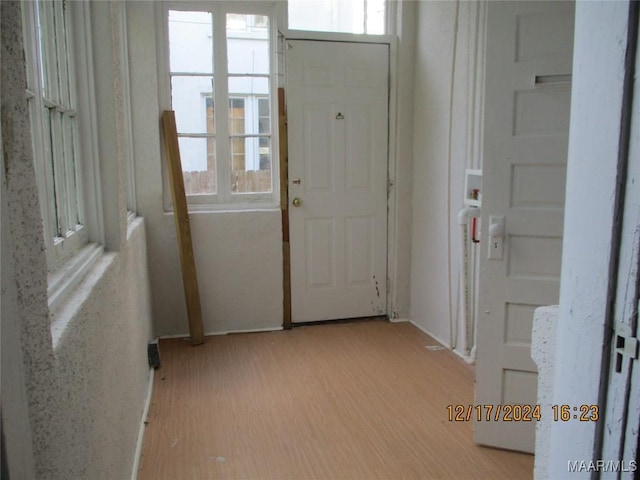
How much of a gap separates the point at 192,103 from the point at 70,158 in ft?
7.20

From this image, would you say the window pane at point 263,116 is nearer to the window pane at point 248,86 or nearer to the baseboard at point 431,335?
the window pane at point 248,86

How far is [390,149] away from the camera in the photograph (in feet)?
14.0

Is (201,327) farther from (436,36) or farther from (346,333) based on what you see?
(436,36)

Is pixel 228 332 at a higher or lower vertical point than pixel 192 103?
lower

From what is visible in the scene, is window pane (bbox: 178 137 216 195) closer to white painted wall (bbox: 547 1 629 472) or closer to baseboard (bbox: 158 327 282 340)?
baseboard (bbox: 158 327 282 340)

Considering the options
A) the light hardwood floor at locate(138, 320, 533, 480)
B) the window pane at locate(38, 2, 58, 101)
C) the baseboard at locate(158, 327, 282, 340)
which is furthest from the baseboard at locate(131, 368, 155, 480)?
the window pane at locate(38, 2, 58, 101)

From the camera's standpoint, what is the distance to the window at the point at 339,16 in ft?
13.3

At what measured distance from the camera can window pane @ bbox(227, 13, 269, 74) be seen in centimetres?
397

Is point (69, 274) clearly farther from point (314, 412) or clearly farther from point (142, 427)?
point (314, 412)

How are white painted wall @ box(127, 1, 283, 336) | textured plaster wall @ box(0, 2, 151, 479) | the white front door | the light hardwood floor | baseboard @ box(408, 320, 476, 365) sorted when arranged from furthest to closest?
1. the white front door
2. white painted wall @ box(127, 1, 283, 336)
3. baseboard @ box(408, 320, 476, 365)
4. the light hardwood floor
5. textured plaster wall @ box(0, 2, 151, 479)

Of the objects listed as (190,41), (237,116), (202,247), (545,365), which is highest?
(190,41)

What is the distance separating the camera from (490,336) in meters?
2.40

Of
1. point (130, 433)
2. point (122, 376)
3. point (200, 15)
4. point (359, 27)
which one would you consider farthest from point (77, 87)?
point (359, 27)

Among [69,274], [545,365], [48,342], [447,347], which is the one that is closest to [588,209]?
[545,365]
